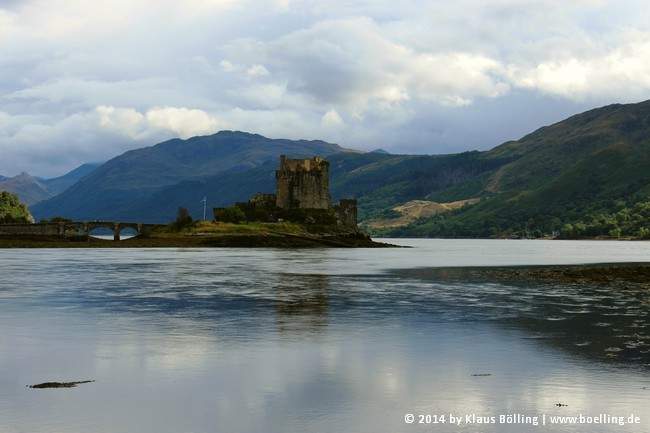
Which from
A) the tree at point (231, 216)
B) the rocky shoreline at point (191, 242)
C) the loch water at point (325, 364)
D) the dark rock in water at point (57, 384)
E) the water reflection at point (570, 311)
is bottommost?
the water reflection at point (570, 311)

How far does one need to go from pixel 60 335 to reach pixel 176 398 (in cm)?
1220

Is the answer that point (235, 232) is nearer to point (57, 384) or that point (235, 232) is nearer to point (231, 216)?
point (231, 216)

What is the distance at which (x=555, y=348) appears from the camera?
24375mm

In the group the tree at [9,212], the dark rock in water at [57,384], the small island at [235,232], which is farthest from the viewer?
the tree at [9,212]

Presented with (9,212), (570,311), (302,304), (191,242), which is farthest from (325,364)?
(9,212)

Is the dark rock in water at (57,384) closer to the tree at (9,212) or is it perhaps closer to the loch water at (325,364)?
the loch water at (325,364)

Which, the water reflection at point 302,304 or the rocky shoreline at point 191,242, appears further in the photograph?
the rocky shoreline at point 191,242

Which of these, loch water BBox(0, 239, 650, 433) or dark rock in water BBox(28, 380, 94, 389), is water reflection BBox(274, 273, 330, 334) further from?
dark rock in water BBox(28, 380, 94, 389)

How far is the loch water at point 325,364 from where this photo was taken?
50.1 ft

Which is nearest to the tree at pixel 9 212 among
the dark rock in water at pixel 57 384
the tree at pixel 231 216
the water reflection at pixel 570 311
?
the tree at pixel 231 216

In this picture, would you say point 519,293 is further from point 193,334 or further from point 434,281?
point 193,334

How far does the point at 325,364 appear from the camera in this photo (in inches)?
840

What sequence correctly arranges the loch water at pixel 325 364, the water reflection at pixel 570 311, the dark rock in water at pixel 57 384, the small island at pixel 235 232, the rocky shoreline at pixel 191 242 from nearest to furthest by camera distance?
the loch water at pixel 325 364 → the dark rock in water at pixel 57 384 → the water reflection at pixel 570 311 → the rocky shoreline at pixel 191 242 → the small island at pixel 235 232

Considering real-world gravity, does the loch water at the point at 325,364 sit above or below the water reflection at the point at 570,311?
above
